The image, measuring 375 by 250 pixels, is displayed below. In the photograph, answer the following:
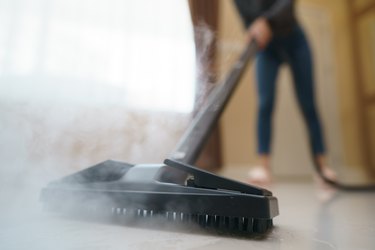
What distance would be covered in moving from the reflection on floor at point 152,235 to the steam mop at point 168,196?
25 millimetres

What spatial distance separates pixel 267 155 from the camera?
1538 mm

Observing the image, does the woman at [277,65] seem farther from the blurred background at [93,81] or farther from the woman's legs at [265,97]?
the blurred background at [93,81]

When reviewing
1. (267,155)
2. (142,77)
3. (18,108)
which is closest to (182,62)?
(142,77)

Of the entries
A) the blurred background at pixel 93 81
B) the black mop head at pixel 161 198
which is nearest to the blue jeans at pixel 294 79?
the blurred background at pixel 93 81

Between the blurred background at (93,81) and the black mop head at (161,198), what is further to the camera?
the blurred background at (93,81)

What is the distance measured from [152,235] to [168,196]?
0.06 m

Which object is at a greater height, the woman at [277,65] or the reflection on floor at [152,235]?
the woman at [277,65]

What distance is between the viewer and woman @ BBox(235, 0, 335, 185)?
1.31 m

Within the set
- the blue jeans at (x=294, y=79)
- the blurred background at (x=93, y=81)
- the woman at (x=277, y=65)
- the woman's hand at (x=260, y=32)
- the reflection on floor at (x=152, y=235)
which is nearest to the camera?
the reflection on floor at (x=152, y=235)

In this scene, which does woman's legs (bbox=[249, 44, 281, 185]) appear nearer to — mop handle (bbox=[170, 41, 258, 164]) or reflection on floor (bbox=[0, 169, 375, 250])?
mop handle (bbox=[170, 41, 258, 164])

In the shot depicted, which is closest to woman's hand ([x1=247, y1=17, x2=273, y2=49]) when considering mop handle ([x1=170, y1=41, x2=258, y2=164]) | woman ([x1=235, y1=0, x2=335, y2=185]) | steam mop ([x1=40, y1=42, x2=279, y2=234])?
woman ([x1=235, y1=0, x2=335, y2=185])

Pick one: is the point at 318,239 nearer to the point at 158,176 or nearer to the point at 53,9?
the point at 158,176

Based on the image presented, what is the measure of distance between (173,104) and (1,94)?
38 centimetres

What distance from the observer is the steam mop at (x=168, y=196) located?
0.43 meters
